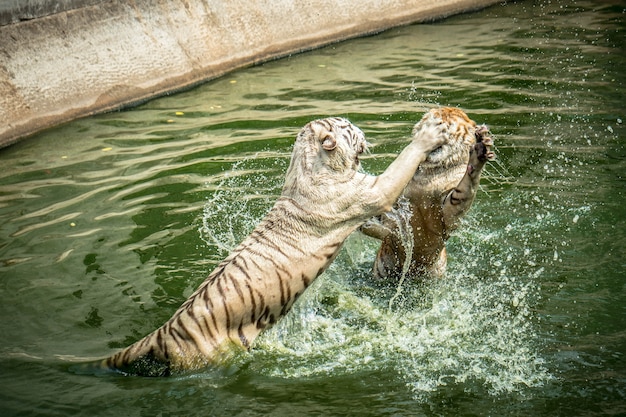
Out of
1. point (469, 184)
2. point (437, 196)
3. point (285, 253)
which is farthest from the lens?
point (437, 196)

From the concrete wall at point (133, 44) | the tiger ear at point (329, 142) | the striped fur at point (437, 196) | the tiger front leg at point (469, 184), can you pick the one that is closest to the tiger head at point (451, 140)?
the striped fur at point (437, 196)

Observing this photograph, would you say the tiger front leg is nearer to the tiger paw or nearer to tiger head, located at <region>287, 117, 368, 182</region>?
the tiger paw

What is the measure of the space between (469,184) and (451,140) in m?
0.25

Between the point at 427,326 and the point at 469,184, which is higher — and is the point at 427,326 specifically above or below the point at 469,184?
below

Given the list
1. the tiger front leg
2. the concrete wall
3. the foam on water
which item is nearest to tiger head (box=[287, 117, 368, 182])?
the tiger front leg

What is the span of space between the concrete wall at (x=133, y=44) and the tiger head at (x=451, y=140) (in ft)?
14.5

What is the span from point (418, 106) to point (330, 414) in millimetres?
4264

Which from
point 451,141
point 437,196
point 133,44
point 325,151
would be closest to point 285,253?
point 325,151

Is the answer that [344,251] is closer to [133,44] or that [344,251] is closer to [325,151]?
[325,151]

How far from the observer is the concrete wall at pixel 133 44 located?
295 inches

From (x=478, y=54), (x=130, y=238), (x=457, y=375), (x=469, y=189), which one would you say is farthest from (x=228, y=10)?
(x=457, y=375)

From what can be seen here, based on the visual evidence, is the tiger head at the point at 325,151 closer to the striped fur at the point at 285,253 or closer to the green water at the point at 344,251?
the striped fur at the point at 285,253

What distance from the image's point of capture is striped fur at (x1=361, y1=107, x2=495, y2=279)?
4.12 metres

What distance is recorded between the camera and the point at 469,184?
4059 mm
